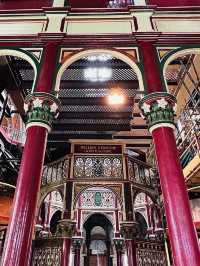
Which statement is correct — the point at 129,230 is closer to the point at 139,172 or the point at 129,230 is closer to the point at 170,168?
the point at 139,172

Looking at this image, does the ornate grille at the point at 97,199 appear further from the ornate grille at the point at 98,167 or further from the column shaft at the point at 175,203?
the column shaft at the point at 175,203

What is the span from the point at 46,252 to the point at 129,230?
3.58 meters

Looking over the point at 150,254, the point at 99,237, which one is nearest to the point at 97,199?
the point at 99,237

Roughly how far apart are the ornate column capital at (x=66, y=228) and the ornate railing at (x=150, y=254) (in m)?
2.90

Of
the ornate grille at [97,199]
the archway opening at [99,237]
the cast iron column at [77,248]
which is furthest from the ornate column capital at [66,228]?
the archway opening at [99,237]

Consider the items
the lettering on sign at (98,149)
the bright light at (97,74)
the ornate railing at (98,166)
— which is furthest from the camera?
the lettering on sign at (98,149)

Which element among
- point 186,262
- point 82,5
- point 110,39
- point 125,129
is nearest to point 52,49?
point 110,39

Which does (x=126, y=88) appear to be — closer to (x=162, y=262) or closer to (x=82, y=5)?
(x=82, y=5)

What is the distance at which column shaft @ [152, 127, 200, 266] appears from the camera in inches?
151

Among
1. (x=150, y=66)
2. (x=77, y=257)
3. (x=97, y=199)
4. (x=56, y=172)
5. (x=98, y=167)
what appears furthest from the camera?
(x=97, y=199)

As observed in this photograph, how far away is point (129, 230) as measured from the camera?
11.0 m

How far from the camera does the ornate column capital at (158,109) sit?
4.95 meters

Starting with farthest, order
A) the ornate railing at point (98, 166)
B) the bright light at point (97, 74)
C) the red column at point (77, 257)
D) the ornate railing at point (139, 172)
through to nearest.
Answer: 1. the red column at point (77, 257)
2. the ornate railing at point (139, 172)
3. the ornate railing at point (98, 166)
4. the bright light at point (97, 74)

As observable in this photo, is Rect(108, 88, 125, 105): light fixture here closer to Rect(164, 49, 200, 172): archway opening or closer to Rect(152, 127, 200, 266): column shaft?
Rect(164, 49, 200, 172): archway opening
